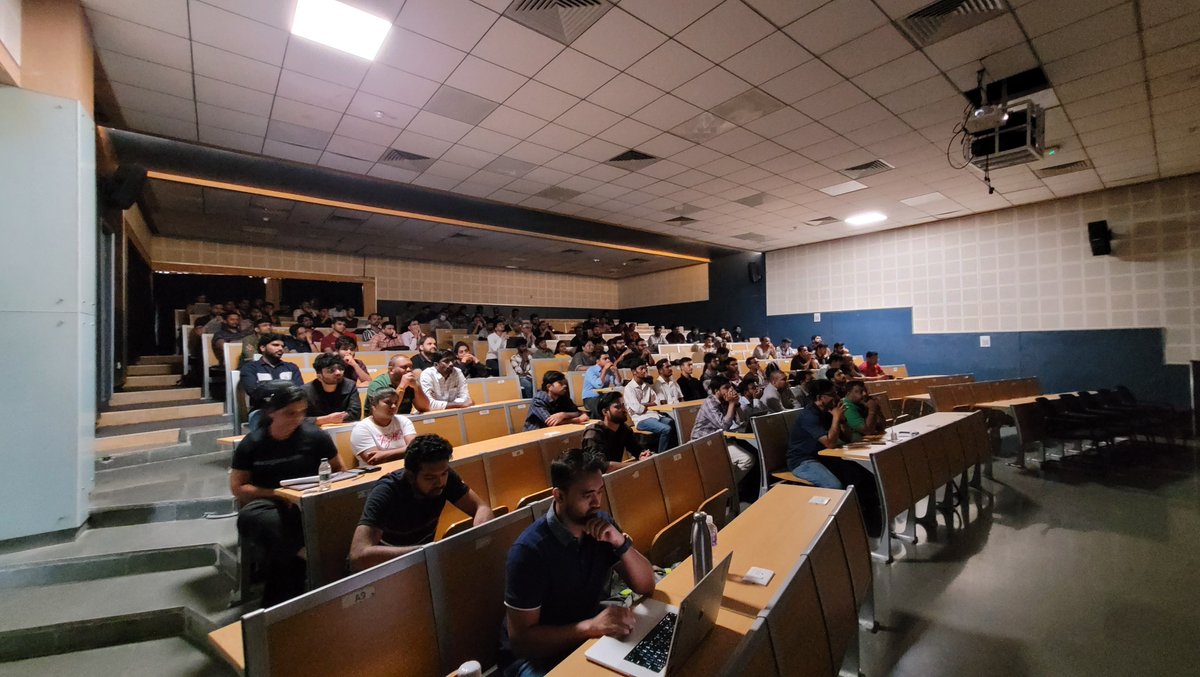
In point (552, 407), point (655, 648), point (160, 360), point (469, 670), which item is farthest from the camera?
point (160, 360)

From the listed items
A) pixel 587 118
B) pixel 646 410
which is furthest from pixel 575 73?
pixel 646 410

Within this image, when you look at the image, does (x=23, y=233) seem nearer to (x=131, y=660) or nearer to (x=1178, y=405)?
(x=131, y=660)

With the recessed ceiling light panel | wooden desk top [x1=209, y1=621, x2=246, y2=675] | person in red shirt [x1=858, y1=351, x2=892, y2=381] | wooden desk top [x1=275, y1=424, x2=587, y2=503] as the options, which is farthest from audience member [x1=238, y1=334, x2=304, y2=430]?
the recessed ceiling light panel

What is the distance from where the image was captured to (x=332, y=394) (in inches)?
169

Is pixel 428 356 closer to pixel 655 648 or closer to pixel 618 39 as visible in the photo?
pixel 618 39

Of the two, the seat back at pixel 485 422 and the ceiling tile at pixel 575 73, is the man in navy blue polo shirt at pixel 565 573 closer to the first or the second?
the seat back at pixel 485 422

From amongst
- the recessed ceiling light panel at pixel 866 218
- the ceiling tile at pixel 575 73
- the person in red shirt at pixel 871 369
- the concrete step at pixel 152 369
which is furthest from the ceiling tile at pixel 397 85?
the person in red shirt at pixel 871 369

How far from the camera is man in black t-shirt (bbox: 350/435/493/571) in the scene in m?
2.19

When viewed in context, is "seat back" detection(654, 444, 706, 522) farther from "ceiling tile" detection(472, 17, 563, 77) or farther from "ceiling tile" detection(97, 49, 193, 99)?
"ceiling tile" detection(97, 49, 193, 99)

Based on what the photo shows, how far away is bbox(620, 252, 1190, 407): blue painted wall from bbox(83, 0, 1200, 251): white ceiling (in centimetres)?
278

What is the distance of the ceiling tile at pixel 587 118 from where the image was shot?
16.5 feet

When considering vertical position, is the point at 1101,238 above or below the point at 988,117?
below

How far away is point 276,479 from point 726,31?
14.4 feet

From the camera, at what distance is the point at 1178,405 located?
7.39 meters
